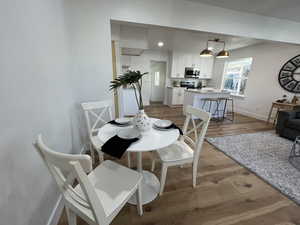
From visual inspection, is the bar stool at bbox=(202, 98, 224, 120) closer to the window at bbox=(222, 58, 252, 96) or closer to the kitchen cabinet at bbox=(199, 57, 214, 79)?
the window at bbox=(222, 58, 252, 96)

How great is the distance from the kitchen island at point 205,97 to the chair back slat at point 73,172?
3.82 meters

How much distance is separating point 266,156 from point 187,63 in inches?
188

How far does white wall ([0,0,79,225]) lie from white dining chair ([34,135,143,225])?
0.23 meters

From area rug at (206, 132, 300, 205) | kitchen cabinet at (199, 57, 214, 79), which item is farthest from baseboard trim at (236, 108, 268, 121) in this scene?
kitchen cabinet at (199, 57, 214, 79)

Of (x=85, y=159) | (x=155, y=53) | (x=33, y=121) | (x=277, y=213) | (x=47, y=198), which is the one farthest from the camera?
(x=155, y=53)

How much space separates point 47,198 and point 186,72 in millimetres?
6076

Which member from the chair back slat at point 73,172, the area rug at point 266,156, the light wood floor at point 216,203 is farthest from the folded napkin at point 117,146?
the area rug at point 266,156

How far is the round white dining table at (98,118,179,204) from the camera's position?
3.57ft

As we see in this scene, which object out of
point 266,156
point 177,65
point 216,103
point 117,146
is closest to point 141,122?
point 117,146

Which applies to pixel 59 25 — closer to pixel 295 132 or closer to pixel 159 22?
pixel 159 22

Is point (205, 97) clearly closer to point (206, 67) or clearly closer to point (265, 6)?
point (265, 6)

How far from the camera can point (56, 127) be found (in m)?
1.38

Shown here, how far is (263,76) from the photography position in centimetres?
432

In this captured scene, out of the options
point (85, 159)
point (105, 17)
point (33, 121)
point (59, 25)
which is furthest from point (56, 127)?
point (105, 17)
